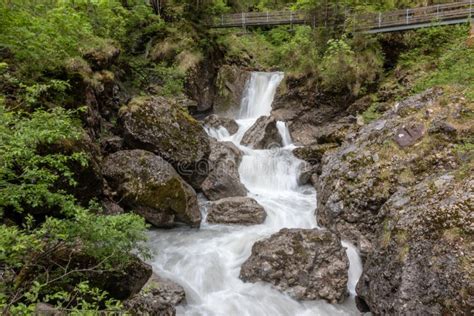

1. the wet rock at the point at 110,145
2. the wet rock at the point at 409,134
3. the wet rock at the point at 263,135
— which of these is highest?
the wet rock at the point at 409,134

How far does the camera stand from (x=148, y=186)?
28.3 ft

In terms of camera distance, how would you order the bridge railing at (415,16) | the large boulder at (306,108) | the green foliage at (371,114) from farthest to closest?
the large boulder at (306,108)
the bridge railing at (415,16)
the green foliage at (371,114)

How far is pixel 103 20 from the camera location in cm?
1305

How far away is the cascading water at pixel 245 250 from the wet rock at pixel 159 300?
261 mm

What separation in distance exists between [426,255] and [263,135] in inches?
369

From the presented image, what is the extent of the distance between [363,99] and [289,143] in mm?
3738

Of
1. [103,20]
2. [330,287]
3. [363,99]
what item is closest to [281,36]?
[363,99]

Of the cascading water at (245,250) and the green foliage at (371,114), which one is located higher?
the green foliage at (371,114)

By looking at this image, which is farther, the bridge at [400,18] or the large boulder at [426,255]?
the bridge at [400,18]

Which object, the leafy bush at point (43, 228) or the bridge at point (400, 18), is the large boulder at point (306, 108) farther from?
the leafy bush at point (43, 228)

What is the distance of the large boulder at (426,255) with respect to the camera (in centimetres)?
490

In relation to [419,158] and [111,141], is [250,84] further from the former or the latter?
[419,158]

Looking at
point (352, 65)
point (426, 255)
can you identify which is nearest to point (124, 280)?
point (426, 255)

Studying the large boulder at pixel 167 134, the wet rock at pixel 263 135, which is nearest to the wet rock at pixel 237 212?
the large boulder at pixel 167 134
